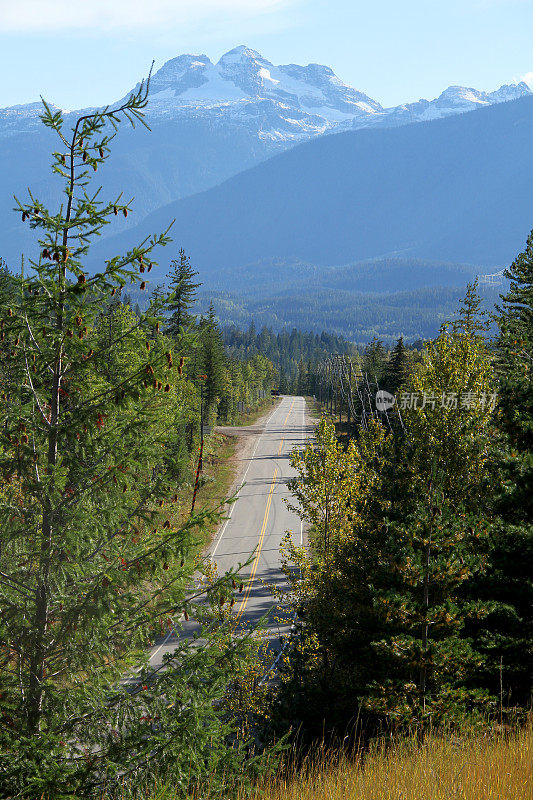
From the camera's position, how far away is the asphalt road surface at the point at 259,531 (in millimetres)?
30359

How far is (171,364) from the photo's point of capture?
7.03 metres

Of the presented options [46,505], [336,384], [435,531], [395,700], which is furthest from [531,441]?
[336,384]

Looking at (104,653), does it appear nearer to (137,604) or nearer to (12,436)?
(137,604)

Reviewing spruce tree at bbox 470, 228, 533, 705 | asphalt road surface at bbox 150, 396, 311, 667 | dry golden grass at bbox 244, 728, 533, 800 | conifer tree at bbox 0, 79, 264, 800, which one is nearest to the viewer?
dry golden grass at bbox 244, 728, 533, 800

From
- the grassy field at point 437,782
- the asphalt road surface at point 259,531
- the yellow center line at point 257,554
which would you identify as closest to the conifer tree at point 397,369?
the asphalt road surface at point 259,531

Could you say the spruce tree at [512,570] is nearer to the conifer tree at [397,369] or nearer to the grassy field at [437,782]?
the grassy field at [437,782]

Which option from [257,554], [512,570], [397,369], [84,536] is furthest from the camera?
[397,369]

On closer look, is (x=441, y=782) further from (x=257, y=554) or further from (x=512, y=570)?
(x=257, y=554)

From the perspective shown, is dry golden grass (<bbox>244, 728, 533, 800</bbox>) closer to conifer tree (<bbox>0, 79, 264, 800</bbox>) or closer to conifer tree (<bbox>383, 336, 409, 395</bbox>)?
conifer tree (<bbox>0, 79, 264, 800</bbox>)

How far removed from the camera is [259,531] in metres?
43.7

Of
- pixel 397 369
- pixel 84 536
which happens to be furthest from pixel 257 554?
pixel 84 536

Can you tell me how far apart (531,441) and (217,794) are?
11247mm

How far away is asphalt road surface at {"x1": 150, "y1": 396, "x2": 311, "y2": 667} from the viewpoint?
30359 mm

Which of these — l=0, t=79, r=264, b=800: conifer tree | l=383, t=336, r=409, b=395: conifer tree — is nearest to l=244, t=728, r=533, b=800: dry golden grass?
l=0, t=79, r=264, b=800: conifer tree
